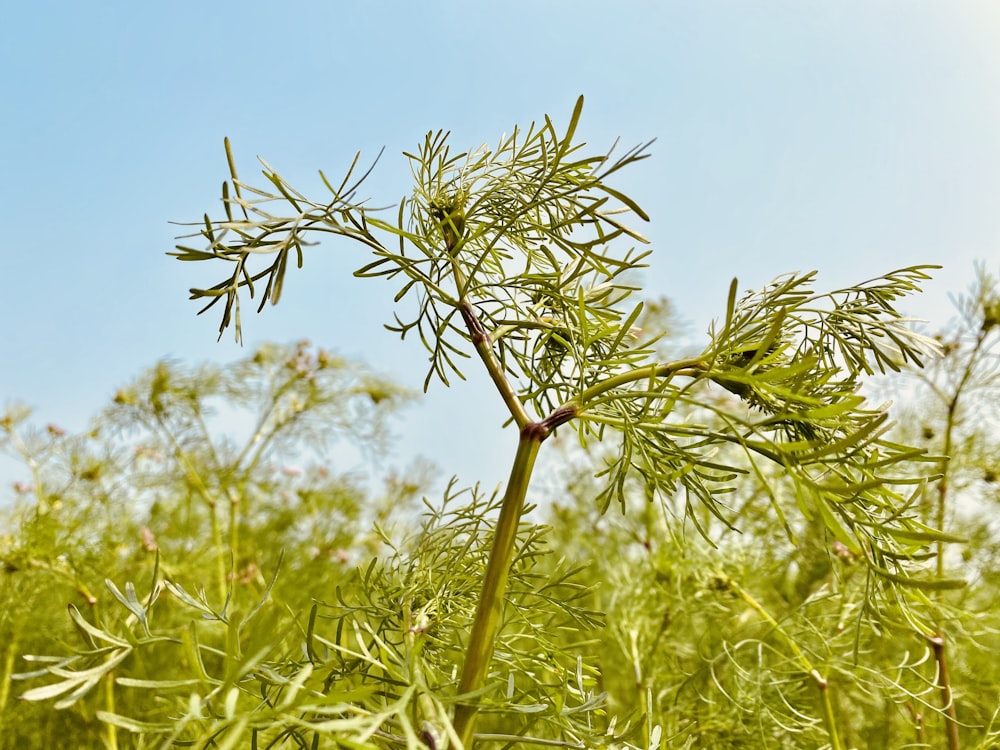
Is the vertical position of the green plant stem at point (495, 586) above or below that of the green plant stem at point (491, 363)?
below

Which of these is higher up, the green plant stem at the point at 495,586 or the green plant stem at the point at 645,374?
the green plant stem at the point at 645,374

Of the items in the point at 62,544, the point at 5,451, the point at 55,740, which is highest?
the point at 5,451

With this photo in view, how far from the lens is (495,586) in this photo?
292 mm

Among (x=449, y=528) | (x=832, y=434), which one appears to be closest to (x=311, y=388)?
(x=449, y=528)

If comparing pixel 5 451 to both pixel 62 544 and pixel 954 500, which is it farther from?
pixel 954 500

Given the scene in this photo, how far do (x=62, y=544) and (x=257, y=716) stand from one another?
2.44 feet

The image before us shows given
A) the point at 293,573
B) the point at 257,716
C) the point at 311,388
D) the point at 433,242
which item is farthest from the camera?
the point at 311,388

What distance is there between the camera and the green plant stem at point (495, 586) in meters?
0.29

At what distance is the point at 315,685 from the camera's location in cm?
23

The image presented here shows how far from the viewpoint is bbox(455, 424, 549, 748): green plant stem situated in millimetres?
287

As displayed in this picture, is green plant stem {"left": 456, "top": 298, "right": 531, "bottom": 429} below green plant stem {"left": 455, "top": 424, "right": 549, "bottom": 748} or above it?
above

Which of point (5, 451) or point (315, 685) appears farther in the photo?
point (5, 451)

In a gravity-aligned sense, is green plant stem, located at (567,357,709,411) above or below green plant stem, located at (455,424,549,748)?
above

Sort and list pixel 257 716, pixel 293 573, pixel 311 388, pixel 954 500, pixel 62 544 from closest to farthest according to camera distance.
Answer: pixel 257 716 → pixel 62 544 → pixel 954 500 → pixel 293 573 → pixel 311 388
